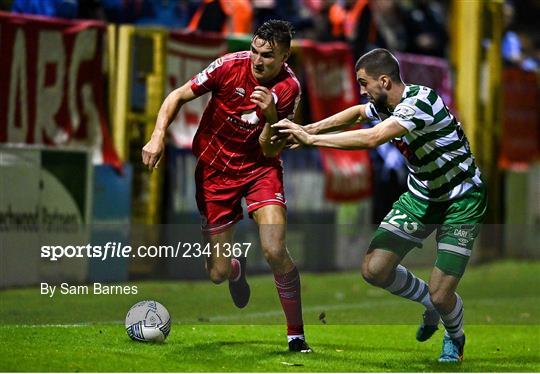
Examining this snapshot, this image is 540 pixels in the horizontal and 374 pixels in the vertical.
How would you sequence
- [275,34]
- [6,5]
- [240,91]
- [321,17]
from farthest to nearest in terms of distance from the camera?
[321,17] < [6,5] < [240,91] < [275,34]

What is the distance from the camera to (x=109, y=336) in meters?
9.59

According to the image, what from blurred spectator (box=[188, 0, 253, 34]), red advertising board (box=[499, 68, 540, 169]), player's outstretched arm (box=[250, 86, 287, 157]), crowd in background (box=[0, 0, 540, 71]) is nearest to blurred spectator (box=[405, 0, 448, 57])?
crowd in background (box=[0, 0, 540, 71])

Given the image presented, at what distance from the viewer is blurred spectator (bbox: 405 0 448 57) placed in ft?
63.1

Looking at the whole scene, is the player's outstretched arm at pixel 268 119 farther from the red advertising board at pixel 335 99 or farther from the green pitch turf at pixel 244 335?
the red advertising board at pixel 335 99

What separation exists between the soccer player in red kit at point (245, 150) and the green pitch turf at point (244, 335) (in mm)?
495

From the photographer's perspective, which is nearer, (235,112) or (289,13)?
(235,112)

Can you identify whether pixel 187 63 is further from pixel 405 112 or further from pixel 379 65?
pixel 405 112

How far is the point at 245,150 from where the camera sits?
10.2 meters

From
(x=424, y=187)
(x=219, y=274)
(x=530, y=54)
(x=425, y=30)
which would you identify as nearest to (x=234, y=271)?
(x=219, y=274)

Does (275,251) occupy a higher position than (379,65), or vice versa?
(379,65)

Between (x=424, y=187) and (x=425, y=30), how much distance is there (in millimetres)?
10247

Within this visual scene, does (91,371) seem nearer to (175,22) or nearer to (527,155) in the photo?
(175,22)

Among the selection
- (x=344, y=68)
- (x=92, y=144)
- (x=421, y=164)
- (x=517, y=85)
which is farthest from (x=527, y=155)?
(x=421, y=164)

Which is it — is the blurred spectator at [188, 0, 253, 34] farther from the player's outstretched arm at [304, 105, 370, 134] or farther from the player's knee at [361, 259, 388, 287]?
the player's knee at [361, 259, 388, 287]
